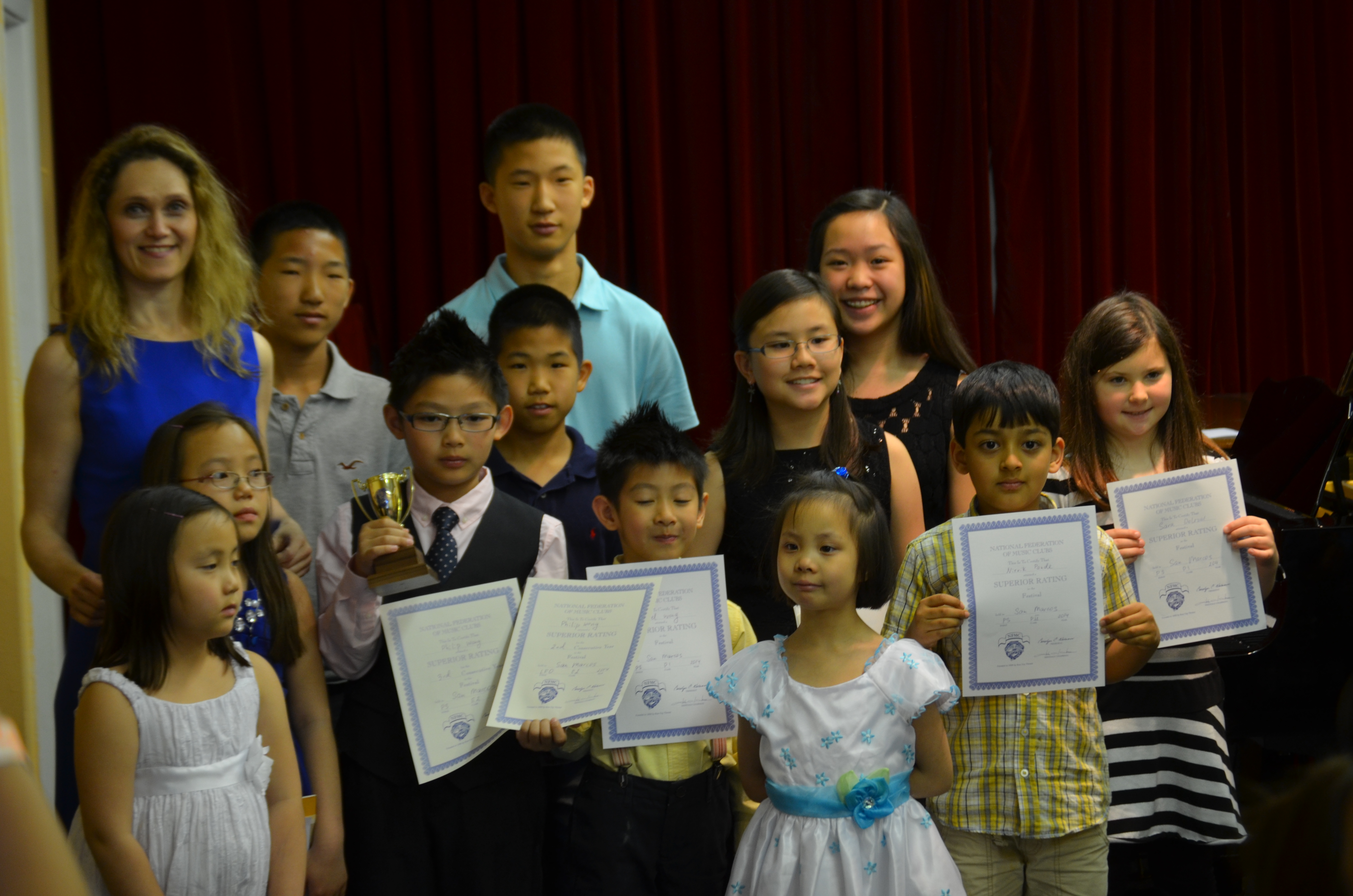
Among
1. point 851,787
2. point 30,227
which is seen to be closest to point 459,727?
point 851,787

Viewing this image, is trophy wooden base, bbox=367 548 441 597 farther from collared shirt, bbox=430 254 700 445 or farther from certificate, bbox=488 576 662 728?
collared shirt, bbox=430 254 700 445

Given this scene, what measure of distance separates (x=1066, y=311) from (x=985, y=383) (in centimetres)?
301

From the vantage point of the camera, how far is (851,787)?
1988mm

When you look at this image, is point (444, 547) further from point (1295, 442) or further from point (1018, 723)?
point (1295, 442)

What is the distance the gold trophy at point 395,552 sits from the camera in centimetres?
212

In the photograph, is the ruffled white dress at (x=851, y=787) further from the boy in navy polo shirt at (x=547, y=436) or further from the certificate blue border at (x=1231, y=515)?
the boy in navy polo shirt at (x=547, y=436)

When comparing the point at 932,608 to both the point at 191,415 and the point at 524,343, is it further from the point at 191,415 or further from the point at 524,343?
the point at 191,415

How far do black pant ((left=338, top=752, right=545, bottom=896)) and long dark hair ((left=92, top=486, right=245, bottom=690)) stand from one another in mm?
538

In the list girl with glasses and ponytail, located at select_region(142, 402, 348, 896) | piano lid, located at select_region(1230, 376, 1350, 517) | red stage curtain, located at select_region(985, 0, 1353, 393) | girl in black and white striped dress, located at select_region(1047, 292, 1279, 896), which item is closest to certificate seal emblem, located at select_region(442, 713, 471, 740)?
girl with glasses and ponytail, located at select_region(142, 402, 348, 896)

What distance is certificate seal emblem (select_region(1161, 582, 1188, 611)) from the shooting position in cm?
233

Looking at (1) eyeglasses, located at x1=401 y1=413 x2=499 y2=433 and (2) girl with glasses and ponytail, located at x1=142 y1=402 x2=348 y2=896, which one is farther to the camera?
(1) eyeglasses, located at x1=401 y1=413 x2=499 y2=433

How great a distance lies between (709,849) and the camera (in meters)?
2.24

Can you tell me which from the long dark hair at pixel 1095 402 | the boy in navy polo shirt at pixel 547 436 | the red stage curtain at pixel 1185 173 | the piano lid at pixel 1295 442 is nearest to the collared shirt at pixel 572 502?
the boy in navy polo shirt at pixel 547 436

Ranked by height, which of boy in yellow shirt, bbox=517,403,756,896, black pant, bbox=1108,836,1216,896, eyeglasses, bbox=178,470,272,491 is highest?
eyeglasses, bbox=178,470,272,491
